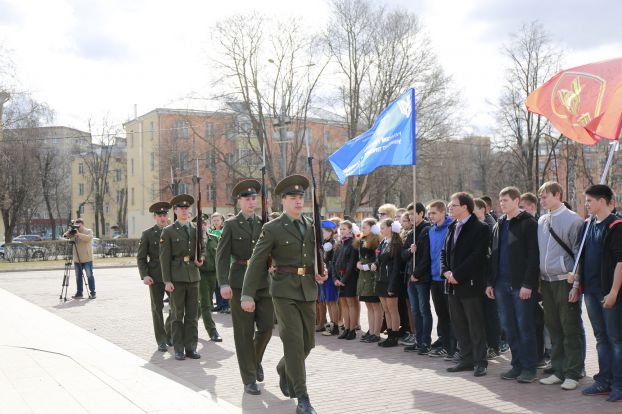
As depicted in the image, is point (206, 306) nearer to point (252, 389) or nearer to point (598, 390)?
point (252, 389)

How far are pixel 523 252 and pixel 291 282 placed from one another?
2.72 metres

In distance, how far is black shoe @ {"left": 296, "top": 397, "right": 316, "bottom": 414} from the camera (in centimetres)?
620

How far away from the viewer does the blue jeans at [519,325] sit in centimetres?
747

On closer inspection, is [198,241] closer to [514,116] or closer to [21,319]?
[21,319]

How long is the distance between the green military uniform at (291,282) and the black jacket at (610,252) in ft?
9.31

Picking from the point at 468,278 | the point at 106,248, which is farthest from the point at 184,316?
the point at 106,248

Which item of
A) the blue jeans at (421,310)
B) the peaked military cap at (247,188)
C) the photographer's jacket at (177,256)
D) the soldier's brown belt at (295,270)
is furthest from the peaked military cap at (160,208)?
the soldier's brown belt at (295,270)

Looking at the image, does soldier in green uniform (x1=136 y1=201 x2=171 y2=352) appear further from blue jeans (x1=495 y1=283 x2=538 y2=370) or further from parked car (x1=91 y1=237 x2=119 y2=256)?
parked car (x1=91 y1=237 x2=119 y2=256)

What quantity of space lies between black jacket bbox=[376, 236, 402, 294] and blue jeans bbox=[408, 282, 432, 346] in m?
0.26

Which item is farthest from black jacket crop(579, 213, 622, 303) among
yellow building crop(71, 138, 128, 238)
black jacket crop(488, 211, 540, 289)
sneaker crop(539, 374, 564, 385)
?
yellow building crop(71, 138, 128, 238)

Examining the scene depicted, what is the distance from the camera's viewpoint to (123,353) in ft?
32.1

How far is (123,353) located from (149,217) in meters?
61.9

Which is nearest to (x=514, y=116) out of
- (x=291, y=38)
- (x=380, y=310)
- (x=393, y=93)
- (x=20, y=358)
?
(x=393, y=93)

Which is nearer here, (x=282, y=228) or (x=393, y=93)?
(x=282, y=228)
